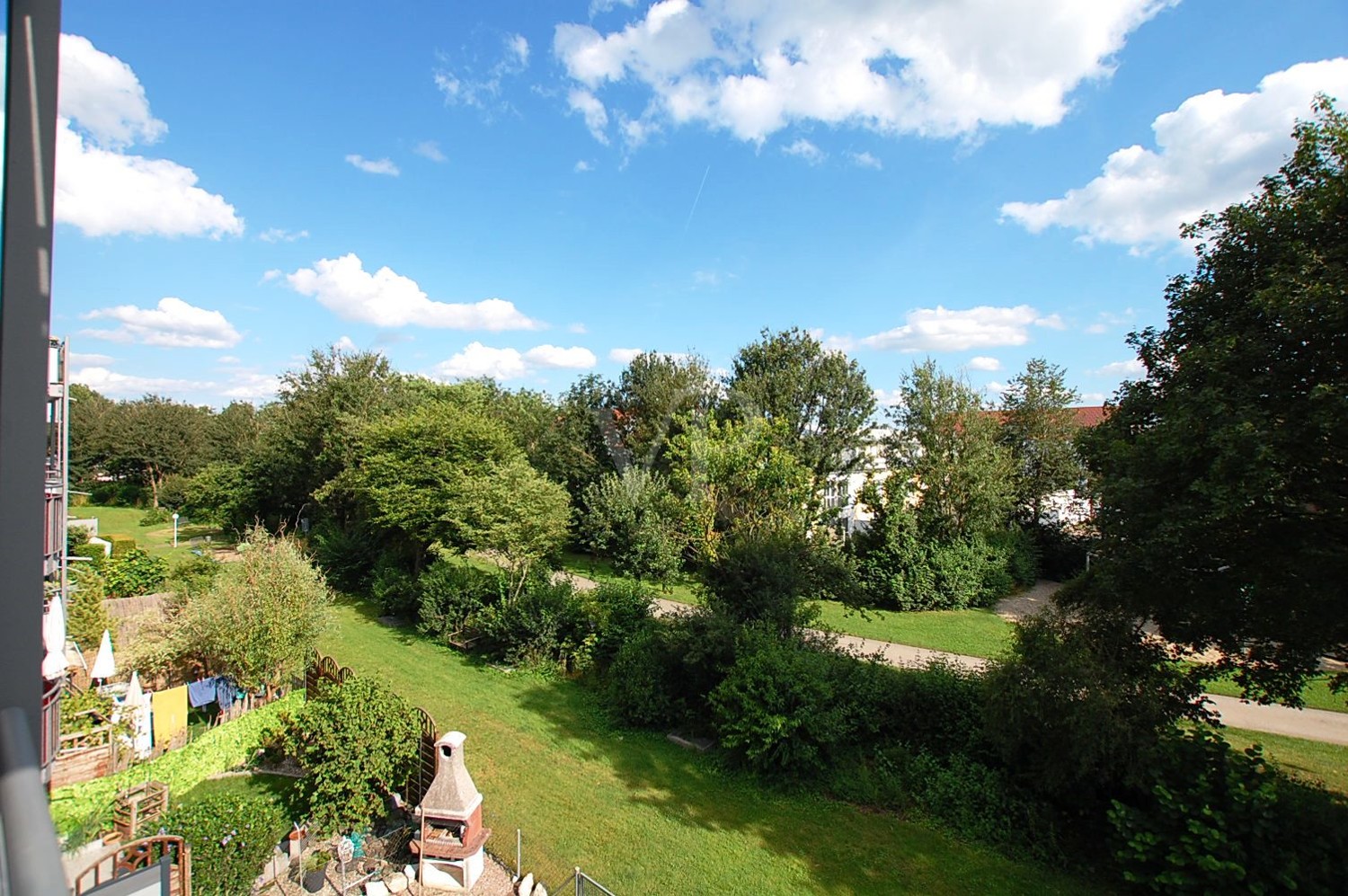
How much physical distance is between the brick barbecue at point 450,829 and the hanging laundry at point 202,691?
19.8ft

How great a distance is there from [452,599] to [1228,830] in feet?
48.5

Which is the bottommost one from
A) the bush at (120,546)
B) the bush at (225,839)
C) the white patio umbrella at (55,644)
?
the bush at (225,839)

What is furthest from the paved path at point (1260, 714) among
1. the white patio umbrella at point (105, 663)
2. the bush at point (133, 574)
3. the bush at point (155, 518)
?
the bush at point (155, 518)

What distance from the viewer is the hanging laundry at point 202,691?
36.0 feet

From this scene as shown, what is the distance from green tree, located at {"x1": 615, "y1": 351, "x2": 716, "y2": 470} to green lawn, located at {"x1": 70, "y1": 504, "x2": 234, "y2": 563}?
17.4 meters

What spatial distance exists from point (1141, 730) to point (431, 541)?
1736cm

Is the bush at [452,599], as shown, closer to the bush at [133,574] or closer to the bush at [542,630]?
the bush at [542,630]

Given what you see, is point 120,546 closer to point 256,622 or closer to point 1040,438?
point 256,622

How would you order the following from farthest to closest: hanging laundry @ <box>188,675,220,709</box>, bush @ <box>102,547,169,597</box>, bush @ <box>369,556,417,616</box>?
bush @ <box>102,547,169,597</box>, bush @ <box>369,556,417,616</box>, hanging laundry @ <box>188,675,220,709</box>

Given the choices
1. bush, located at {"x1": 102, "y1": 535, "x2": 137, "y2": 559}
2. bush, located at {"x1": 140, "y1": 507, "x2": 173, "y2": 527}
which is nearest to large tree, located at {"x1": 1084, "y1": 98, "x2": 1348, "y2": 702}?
bush, located at {"x1": 102, "y1": 535, "x2": 137, "y2": 559}

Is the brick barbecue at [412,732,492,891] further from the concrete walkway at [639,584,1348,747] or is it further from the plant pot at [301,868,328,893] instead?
the concrete walkway at [639,584,1348,747]

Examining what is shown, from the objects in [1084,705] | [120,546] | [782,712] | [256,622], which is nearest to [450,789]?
[782,712]

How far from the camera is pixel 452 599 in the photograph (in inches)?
634

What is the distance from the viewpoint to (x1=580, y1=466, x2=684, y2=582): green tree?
20.2 metres
